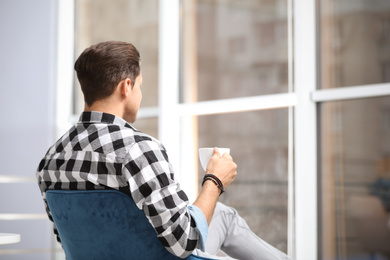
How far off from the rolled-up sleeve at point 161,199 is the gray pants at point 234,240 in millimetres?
739

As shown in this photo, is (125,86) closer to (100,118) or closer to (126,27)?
(100,118)

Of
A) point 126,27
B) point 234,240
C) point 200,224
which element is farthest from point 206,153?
point 126,27

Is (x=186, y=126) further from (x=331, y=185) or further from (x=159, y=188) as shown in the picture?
(x=159, y=188)

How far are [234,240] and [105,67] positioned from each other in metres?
0.97

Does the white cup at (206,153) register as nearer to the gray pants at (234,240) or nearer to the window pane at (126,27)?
the gray pants at (234,240)

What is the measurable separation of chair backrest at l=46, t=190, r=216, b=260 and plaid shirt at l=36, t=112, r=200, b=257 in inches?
1.4

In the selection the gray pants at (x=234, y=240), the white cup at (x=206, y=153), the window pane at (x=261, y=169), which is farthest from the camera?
the window pane at (x=261, y=169)

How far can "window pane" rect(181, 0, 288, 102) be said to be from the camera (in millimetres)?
3051

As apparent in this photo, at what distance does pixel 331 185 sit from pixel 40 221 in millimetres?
2862

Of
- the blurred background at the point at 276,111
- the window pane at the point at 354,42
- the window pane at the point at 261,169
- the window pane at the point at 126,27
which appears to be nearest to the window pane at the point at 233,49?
the blurred background at the point at 276,111

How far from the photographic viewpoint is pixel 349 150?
8.73ft

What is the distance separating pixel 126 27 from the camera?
175 inches

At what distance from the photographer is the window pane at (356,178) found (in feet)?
8.22

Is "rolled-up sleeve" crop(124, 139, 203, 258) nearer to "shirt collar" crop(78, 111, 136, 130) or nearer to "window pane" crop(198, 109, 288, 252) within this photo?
"shirt collar" crop(78, 111, 136, 130)
